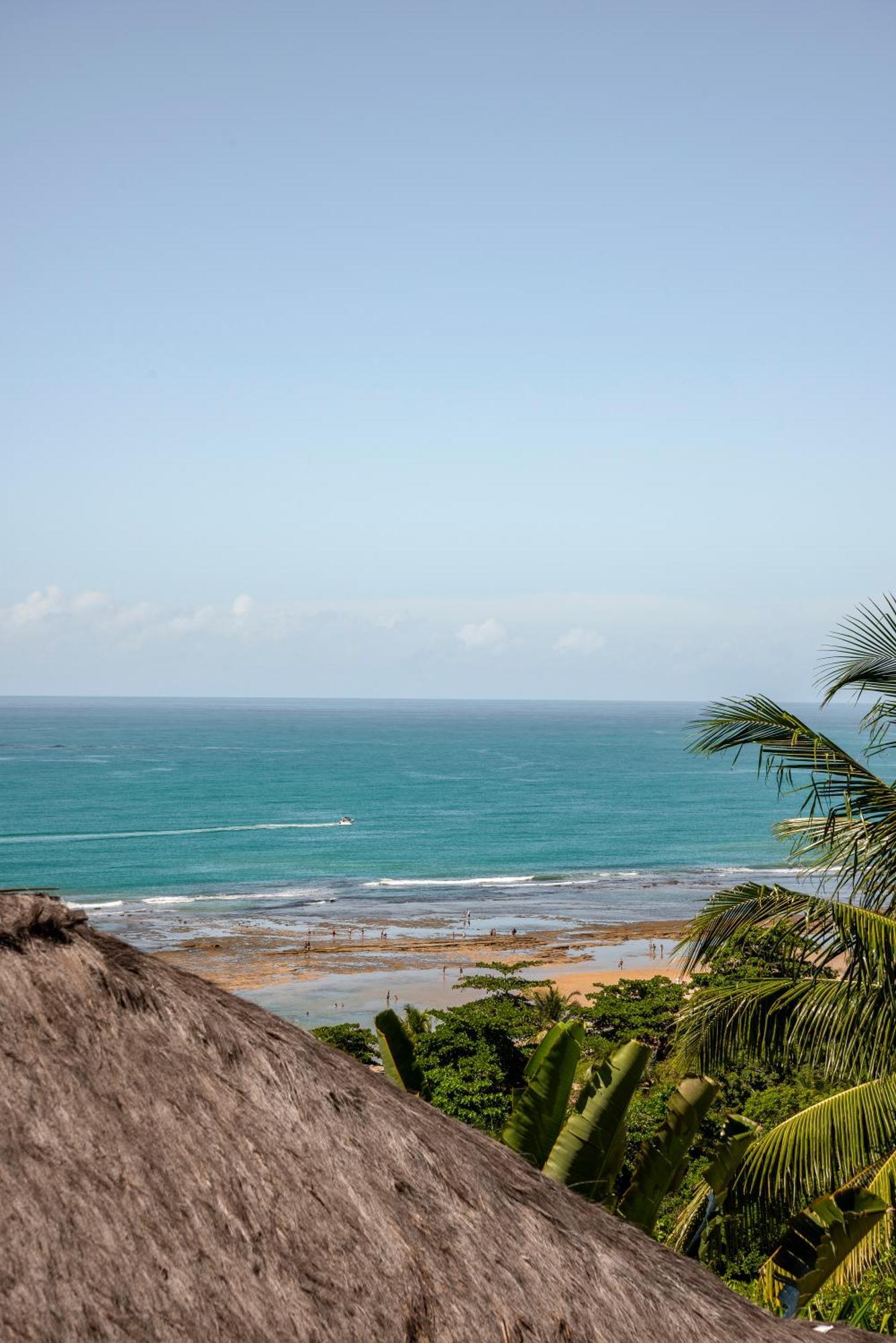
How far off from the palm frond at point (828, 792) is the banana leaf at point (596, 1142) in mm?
2727

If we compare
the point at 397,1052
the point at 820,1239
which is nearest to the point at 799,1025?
the point at 820,1239

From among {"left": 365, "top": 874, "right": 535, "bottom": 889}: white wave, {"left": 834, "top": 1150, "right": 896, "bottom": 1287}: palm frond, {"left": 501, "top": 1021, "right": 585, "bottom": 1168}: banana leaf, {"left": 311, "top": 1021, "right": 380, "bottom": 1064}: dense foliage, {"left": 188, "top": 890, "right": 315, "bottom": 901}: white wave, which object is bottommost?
{"left": 365, "top": 874, "right": 535, "bottom": 889}: white wave

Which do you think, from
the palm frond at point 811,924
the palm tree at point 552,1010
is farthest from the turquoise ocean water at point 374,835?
the palm frond at point 811,924

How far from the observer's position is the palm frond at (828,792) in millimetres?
8289

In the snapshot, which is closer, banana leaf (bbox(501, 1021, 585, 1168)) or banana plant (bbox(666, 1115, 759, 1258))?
banana leaf (bbox(501, 1021, 585, 1168))

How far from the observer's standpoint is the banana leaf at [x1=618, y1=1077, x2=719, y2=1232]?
660cm

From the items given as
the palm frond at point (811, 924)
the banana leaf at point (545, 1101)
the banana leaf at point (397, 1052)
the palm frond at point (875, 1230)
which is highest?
the palm frond at point (811, 924)

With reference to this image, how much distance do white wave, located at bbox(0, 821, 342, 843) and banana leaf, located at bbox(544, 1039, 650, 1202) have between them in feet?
198

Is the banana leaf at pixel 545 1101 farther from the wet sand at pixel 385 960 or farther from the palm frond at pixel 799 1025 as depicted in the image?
the wet sand at pixel 385 960

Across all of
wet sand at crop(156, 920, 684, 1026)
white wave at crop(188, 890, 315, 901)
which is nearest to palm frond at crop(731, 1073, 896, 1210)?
wet sand at crop(156, 920, 684, 1026)

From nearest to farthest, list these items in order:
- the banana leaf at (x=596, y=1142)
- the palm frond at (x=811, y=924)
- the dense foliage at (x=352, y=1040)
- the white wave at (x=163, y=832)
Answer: the banana leaf at (x=596, y=1142) → the palm frond at (x=811, y=924) → the dense foliage at (x=352, y=1040) → the white wave at (x=163, y=832)

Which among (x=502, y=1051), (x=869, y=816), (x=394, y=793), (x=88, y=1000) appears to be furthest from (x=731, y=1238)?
(x=394, y=793)

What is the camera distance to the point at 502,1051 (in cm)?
2217

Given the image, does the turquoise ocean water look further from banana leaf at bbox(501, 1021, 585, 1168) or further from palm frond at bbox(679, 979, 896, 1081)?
banana leaf at bbox(501, 1021, 585, 1168)
